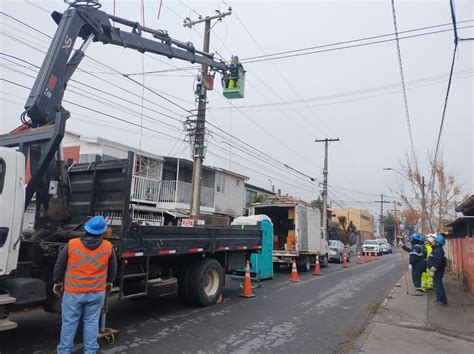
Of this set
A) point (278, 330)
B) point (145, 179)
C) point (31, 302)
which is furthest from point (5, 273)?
point (145, 179)

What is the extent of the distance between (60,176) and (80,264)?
2.73 meters

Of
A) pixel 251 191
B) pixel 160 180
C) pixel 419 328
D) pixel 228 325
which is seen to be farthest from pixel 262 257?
pixel 251 191

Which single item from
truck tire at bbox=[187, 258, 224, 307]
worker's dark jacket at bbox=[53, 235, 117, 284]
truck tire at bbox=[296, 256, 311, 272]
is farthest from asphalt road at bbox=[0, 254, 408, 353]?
truck tire at bbox=[296, 256, 311, 272]

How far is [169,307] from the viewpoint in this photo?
878 cm

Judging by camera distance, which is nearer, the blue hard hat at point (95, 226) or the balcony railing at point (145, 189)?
the blue hard hat at point (95, 226)

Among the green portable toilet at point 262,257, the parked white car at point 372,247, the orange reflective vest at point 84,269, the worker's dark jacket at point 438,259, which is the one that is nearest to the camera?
the orange reflective vest at point 84,269

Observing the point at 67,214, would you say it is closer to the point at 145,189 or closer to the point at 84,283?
the point at 84,283

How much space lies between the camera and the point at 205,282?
30.1 feet

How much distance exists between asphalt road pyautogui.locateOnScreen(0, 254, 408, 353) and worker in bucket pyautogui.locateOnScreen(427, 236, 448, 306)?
1.51 meters

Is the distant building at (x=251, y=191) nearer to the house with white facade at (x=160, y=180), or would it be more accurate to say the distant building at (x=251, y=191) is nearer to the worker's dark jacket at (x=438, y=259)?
the house with white facade at (x=160, y=180)

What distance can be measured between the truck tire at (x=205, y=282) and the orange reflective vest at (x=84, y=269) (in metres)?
3.80

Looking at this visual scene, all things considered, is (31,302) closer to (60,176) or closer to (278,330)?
(60,176)

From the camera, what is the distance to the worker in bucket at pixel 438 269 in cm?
997

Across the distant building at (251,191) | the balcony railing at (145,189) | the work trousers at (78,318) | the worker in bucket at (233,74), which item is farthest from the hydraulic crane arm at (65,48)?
the distant building at (251,191)
